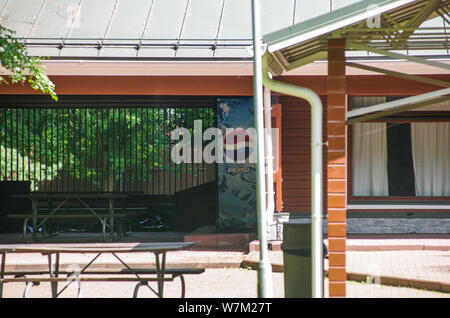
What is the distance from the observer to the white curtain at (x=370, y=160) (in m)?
14.2

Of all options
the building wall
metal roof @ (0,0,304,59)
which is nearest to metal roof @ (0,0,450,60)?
metal roof @ (0,0,304,59)

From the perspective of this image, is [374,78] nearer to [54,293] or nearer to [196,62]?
[196,62]

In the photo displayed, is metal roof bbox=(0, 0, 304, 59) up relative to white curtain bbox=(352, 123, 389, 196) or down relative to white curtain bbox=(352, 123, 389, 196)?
up

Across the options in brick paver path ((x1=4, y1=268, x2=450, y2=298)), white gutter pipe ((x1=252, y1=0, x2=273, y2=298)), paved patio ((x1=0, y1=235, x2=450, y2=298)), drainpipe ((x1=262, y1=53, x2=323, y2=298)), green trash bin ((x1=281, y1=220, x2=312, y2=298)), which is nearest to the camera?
drainpipe ((x1=262, y1=53, x2=323, y2=298))

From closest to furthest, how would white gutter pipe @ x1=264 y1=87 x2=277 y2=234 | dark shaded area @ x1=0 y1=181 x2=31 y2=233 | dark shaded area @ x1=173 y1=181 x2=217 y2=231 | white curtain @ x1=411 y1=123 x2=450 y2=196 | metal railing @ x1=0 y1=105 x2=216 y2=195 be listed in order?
1. white gutter pipe @ x1=264 y1=87 x2=277 y2=234
2. white curtain @ x1=411 y1=123 x2=450 y2=196
3. dark shaded area @ x1=0 y1=181 x2=31 y2=233
4. dark shaded area @ x1=173 y1=181 x2=217 y2=231
5. metal railing @ x1=0 y1=105 x2=216 y2=195

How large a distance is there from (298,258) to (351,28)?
220 centimetres

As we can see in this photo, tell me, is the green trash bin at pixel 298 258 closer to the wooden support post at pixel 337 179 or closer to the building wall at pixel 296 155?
the wooden support post at pixel 337 179

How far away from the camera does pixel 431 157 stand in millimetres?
14266

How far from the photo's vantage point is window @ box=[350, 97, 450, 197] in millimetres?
14164

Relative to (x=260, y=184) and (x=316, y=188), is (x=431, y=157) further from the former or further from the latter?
(x=316, y=188)

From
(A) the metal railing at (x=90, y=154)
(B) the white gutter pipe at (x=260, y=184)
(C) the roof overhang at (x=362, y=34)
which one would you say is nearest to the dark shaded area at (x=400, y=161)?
(A) the metal railing at (x=90, y=154)

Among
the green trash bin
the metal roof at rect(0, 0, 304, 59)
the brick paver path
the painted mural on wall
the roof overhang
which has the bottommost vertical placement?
the brick paver path

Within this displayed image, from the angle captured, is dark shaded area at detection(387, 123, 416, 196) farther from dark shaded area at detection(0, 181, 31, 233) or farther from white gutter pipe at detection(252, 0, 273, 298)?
white gutter pipe at detection(252, 0, 273, 298)

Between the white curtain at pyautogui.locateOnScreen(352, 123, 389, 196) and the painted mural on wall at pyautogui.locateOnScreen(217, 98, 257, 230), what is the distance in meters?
2.25
